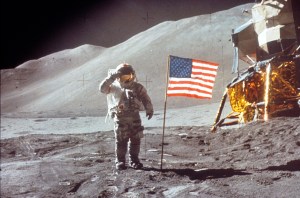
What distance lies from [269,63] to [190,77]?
2.59 metres

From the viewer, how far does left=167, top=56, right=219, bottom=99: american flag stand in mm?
4797

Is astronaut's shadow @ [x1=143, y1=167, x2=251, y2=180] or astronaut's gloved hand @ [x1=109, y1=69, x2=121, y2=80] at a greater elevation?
astronaut's gloved hand @ [x1=109, y1=69, x2=121, y2=80]

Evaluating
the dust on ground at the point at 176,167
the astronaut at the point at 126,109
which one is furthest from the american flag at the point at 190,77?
the dust on ground at the point at 176,167

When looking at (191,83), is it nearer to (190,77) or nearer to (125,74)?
(190,77)

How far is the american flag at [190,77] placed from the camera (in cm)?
480

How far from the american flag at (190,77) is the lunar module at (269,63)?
1446 mm

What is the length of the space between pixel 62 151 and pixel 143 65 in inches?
473

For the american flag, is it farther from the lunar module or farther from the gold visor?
the lunar module

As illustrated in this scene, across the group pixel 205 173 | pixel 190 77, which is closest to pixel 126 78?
pixel 190 77

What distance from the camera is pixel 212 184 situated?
11.8ft

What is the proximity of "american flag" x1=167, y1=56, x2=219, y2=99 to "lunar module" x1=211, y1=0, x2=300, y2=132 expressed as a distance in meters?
1.45

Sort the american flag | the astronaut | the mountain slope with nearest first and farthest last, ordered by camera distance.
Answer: the astronaut < the american flag < the mountain slope

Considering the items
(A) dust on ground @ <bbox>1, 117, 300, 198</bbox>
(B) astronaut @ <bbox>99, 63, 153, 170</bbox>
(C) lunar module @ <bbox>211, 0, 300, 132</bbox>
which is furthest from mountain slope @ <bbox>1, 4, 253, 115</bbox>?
(B) astronaut @ <bbox>99, 63, 153, 170</bbox>

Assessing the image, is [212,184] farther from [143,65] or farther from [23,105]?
[23,105]
